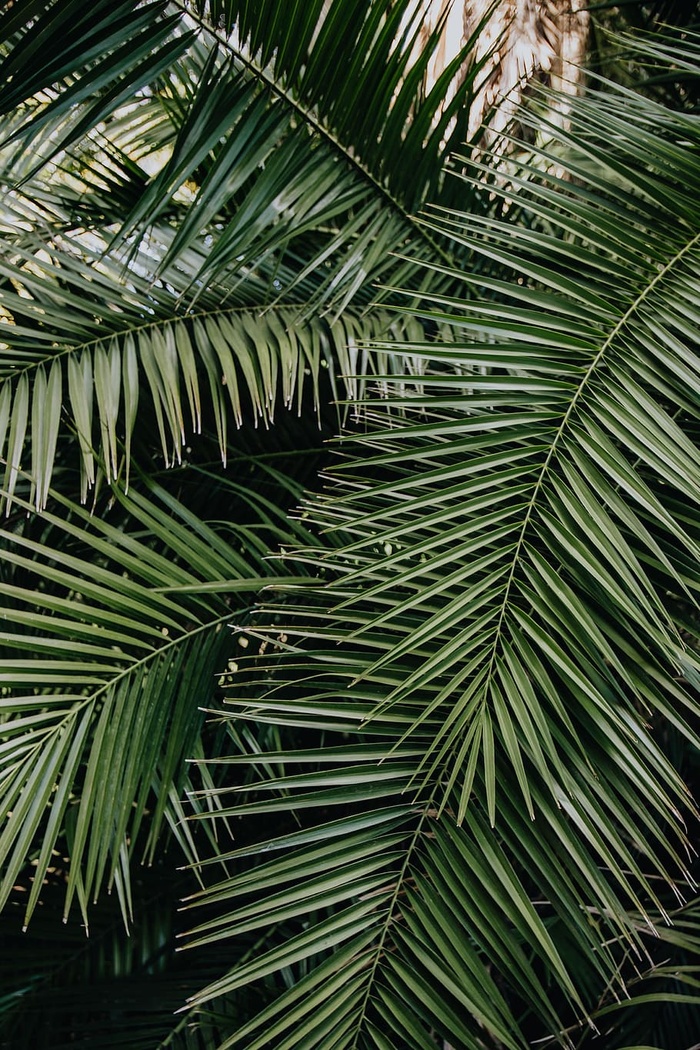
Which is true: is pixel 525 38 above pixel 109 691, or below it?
above

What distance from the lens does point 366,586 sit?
0.89 meters

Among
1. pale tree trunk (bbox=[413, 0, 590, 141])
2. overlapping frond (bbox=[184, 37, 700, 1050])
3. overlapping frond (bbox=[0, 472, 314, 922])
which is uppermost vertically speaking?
pale tree trunk (bbox=[413, 0, 590, 141])

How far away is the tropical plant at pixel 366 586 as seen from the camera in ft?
2.09

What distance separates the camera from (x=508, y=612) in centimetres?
67

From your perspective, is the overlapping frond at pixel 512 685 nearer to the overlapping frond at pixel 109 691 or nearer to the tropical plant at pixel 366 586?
the tropical plant at pixel 366 586

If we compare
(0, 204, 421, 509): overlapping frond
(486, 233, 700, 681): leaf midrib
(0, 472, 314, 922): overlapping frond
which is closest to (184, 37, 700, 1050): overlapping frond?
(486, 233, 700, 681): leaf midrib

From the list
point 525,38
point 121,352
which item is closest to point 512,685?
point 121,352

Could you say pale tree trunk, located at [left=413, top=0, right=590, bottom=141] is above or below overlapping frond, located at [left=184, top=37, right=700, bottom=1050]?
above

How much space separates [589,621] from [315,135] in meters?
0.78

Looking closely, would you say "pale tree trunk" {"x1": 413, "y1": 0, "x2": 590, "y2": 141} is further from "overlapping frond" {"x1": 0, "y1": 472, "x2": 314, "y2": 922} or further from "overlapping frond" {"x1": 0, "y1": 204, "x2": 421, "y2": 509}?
"overlapping frond" {"x1": 0, "y1": 472, "x2": 314, "y2": 922}

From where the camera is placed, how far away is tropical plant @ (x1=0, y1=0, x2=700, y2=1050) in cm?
64

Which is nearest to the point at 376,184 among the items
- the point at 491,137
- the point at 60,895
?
the point at 491,137

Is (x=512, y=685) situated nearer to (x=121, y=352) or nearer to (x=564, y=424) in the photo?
(x=564, y=424)

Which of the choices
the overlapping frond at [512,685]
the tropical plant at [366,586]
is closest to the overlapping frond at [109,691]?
the tropical plant at [366,586]
